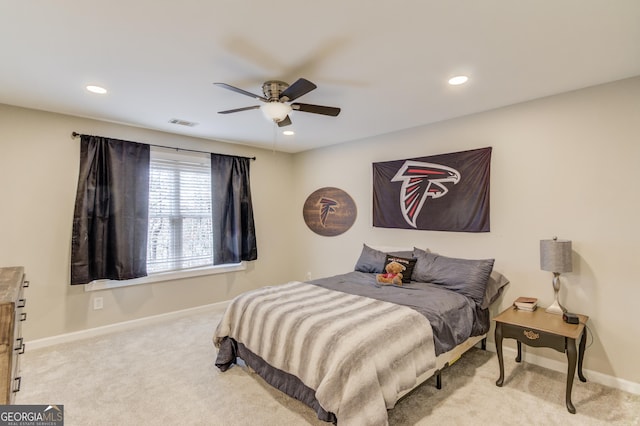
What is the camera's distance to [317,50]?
2094 millimetres

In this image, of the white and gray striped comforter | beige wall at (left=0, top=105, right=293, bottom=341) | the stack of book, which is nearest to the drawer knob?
the stack of book

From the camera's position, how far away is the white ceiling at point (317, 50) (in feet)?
5.53

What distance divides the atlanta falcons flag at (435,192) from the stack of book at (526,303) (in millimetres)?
765

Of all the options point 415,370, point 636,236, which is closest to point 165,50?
point 415,370

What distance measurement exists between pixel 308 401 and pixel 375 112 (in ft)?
9.19

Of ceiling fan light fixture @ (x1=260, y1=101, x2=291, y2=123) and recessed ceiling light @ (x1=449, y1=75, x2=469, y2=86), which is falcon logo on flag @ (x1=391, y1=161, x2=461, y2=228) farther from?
ceiling fan light fixture @ (x1=260, y1=101, x2=291, y2=123)

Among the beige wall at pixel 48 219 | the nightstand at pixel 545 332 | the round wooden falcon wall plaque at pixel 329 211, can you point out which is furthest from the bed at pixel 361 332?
the beige wall at pixel 48 219

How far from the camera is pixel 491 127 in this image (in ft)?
10.7

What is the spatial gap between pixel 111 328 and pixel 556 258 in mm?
4775

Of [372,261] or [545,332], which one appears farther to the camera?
[372,261]

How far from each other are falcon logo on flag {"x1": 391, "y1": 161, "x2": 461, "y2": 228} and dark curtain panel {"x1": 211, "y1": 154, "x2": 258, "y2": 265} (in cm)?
234

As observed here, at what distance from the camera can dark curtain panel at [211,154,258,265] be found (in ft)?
15.0

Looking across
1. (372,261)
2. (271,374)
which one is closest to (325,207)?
(372,261)

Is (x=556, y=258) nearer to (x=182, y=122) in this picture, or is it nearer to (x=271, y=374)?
(x=271, y=374)
